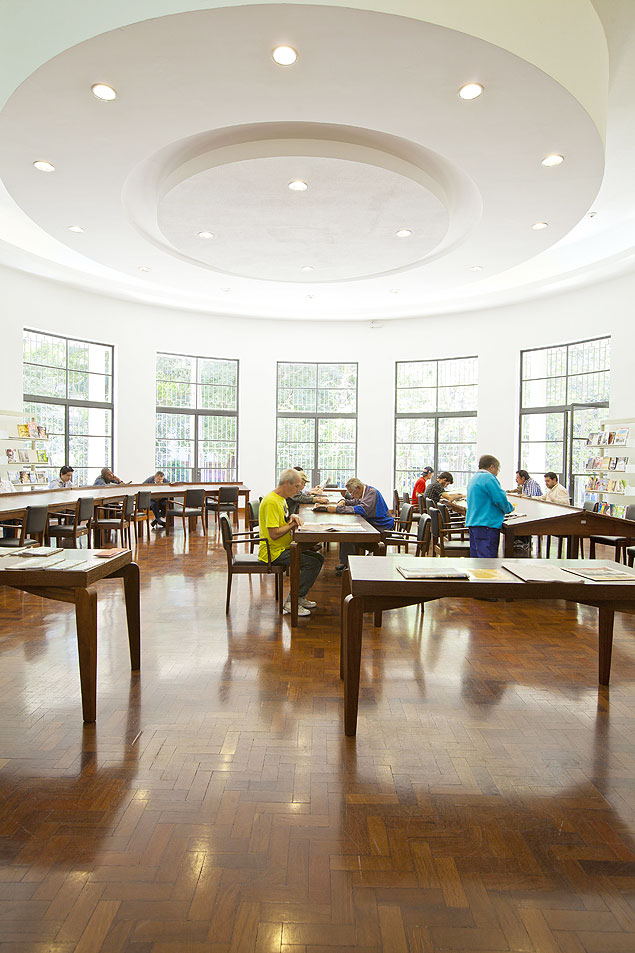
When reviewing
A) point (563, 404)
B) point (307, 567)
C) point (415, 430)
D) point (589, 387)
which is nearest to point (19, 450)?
point (307, 567)

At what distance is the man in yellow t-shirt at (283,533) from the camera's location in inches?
177

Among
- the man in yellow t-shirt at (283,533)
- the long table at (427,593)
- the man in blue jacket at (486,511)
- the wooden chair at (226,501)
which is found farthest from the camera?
the wooden chair at (226,501)

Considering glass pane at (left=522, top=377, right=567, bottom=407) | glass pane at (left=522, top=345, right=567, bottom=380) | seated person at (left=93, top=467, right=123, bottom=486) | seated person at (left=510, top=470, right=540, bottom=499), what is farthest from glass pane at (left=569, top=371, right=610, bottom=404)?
seated person at (left=93, top=467, right=123, bottom=486)

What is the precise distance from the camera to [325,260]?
848cm

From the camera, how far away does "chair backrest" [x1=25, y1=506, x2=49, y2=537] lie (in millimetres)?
5730

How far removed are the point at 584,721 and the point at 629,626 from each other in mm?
2112

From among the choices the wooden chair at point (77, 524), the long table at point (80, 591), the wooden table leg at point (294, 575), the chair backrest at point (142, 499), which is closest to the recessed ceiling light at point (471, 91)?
the wooden table leg at point (294, 575)

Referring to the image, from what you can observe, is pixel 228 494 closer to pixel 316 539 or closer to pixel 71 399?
pixel 71 399

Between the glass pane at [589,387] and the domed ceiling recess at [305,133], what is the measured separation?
2.40 meters

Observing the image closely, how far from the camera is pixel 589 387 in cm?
1056

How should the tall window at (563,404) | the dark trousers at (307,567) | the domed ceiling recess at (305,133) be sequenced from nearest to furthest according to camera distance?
1. the domed ceiling recess at (305,133)
2. the dark trousers at (307,567)
3. the tall window at (563,404)

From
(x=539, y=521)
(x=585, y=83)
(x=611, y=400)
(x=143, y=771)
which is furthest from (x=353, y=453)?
(x=143, y=771)

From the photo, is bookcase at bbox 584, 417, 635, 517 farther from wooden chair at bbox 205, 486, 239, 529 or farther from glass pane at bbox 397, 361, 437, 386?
wooden chair at bbox 205, 486, 239, 529

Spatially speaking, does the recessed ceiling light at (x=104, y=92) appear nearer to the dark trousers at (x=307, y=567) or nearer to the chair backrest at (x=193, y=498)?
the dark trousers at (x=307, y=567)
